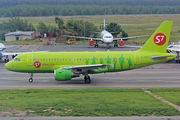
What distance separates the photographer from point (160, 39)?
30484 millimetres

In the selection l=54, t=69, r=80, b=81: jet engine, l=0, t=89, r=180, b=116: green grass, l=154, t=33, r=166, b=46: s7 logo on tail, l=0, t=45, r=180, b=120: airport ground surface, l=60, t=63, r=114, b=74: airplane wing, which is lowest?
l=0, t=45, r=180, b=120: airport ground surface

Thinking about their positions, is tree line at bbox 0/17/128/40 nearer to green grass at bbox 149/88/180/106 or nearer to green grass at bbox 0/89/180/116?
green grass at bbox 149/88/180/106

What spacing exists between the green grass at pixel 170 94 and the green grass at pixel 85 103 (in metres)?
1.23

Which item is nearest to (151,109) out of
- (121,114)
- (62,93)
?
(121,114)

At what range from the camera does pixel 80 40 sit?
324 ft

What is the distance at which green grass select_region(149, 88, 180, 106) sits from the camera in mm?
20500

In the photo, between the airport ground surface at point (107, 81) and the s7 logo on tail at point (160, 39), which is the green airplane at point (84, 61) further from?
the airport ground surface at point (107, 81)

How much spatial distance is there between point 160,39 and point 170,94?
30.8 feet

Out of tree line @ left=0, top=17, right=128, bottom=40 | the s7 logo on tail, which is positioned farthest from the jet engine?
tree line @ left=0, top=17, right=128, bottom=40

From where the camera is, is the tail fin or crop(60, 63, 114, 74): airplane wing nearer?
crop(60, 63, 114, 74): airplane wing

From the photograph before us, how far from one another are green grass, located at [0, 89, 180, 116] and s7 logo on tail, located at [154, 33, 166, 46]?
8.26 metres

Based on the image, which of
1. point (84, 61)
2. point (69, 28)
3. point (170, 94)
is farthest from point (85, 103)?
point (69, 28)

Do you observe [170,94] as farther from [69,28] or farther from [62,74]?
[69,28]

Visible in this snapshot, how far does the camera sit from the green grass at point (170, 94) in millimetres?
20500
